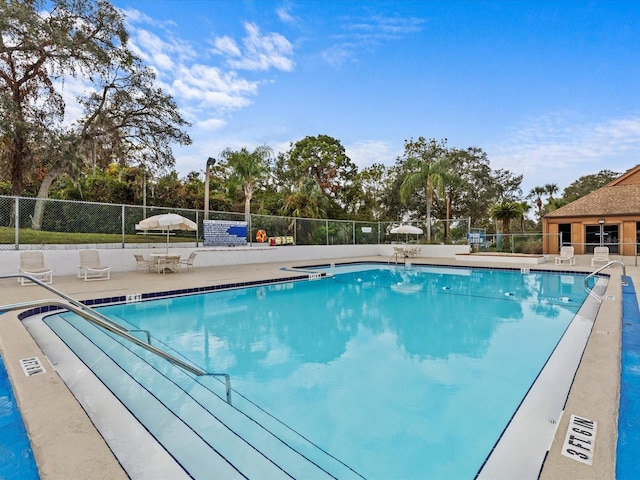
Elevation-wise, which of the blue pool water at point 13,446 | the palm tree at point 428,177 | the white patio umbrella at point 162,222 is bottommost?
the blue pool water at point 13,446

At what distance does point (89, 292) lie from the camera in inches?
294

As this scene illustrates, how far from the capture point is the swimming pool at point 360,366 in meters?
2.71

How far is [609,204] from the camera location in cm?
1922

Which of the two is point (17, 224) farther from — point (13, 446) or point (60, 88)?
point (13, 446)

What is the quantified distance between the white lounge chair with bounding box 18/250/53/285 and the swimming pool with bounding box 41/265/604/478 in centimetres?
329

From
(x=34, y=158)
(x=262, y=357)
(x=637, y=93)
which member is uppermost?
(x=637, y=93)

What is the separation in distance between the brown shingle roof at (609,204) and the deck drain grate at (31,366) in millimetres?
23615

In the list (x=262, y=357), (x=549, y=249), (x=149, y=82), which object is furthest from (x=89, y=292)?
(x=549, y=249)

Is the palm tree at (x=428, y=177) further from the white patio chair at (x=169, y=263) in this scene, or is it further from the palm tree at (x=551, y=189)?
the palm tree at (x=551, y=189)

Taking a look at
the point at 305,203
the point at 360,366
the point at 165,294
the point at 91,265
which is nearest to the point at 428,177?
the point at 305,203

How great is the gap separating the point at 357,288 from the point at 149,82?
15082 mm

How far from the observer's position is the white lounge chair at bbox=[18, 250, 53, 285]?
8.51 m

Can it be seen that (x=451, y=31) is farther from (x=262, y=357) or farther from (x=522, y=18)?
(x=262, y=357)

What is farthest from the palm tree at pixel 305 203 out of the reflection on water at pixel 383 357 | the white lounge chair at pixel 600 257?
the white lounge chair at pixel 600 257
